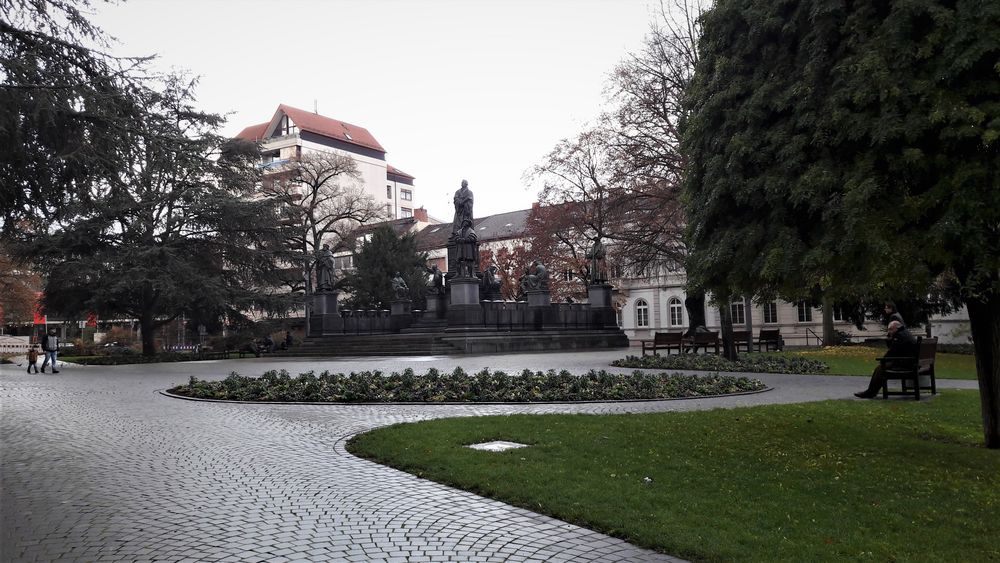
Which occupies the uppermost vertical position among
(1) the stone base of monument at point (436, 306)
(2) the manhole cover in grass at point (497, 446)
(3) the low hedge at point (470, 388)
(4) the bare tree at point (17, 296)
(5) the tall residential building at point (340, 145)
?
(5) the tall residential building at point (340, 145)

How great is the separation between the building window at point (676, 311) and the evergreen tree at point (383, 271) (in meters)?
21.9

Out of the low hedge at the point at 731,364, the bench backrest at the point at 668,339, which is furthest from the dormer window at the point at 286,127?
the low hedge at the point at 731,364

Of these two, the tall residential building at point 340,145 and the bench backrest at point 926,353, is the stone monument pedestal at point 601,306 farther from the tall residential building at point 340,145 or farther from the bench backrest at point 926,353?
the tall residential building at point 340,145

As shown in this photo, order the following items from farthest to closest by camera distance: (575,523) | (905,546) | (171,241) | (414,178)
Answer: (414,178), (171,241), (575,523), (905,546)

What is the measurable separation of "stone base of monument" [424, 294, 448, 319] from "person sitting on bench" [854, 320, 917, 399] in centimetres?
2627

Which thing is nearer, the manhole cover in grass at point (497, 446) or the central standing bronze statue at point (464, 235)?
the manhole cover in grass at point (497, 446)

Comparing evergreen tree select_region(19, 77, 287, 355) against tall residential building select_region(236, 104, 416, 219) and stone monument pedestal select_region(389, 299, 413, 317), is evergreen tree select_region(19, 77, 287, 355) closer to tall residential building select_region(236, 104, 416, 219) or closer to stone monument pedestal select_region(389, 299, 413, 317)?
stone monument pedestal select_region(389, 299, 413, 317)

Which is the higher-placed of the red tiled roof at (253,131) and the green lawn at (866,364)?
the red tiled roof at (253,131)

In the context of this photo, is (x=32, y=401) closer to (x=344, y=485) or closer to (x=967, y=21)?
(x=344, y=485)

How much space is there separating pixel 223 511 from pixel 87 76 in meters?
5.58

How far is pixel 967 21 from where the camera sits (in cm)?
567

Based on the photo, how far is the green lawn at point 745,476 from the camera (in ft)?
15.4

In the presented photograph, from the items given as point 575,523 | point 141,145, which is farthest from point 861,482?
point 141,145

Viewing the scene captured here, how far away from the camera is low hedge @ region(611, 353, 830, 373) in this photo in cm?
1917
